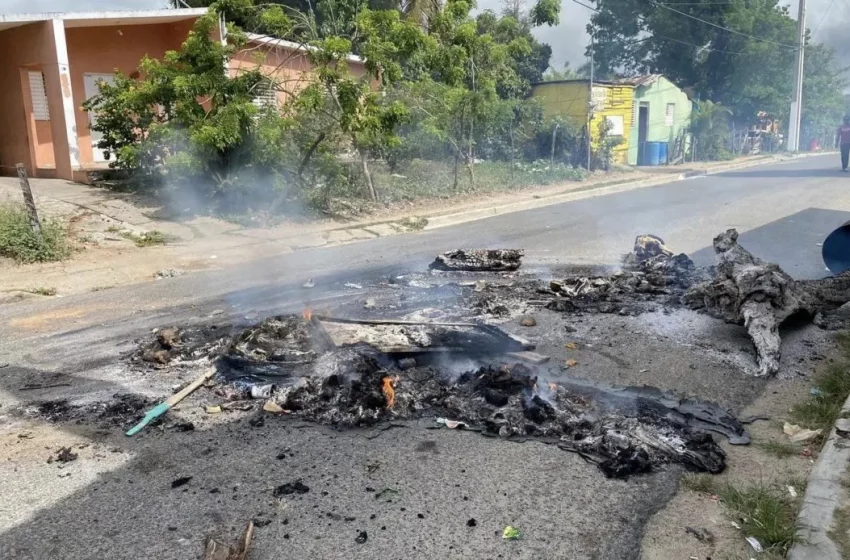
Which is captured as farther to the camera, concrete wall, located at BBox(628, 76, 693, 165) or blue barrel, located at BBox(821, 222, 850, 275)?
concrete wall, located at BBox(628, 76, 693, 165)

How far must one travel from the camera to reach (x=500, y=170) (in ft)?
66.7

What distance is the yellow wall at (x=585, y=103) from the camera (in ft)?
82.7

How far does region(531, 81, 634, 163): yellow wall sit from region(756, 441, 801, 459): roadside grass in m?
21.3

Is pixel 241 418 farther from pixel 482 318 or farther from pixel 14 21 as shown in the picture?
pixel 14 21

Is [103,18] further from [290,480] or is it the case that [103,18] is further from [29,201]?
[290,480]

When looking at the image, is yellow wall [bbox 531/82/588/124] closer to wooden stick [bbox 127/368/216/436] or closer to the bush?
the bush

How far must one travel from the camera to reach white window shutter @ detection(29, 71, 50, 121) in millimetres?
15461

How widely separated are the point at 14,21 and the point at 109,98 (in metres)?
2.41

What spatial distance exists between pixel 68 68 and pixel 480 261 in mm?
10653

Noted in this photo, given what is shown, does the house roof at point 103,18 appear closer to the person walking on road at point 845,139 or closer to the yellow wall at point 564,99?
the yellow wall at point 564,99

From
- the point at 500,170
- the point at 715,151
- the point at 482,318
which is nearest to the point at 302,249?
the point at 482,318

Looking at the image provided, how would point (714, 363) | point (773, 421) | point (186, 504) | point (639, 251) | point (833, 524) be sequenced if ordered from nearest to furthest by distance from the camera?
1. point (833, 524)
2. point (186, 504)
3. point (773, 421)
4. point (714, 363)
5. point (639, 251)

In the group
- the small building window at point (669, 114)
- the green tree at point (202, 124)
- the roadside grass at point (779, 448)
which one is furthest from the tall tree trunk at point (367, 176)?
the small building window at point (669, 114)

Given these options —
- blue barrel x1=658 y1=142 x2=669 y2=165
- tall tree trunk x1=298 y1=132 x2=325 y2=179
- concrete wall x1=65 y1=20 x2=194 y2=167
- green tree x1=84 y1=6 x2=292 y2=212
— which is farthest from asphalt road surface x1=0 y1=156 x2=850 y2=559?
blue barrel x1=658 y1=142 x2=669 y2=165
